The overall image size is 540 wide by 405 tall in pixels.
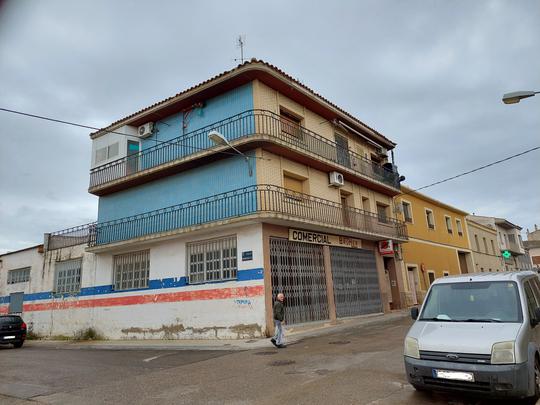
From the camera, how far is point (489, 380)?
4664 millimetres

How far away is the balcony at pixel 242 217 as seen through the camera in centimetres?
1409

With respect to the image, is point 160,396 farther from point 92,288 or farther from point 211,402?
point 92,288

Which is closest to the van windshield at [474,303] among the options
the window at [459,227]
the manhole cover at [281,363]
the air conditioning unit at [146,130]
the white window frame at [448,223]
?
the manhole cover at [281,363]

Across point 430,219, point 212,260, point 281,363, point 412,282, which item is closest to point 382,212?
point 412,282

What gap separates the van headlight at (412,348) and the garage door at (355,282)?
11440 mm

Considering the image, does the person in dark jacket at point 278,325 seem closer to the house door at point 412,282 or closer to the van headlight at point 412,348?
the van headlight at point 412,348

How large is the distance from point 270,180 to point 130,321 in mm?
8502

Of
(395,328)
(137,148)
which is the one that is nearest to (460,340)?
(395,328)

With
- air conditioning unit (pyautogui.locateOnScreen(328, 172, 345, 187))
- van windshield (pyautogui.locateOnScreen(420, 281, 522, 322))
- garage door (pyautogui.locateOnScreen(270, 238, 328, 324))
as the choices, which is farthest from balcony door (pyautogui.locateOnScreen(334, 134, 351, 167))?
van windshield (pyautogui.locateOnScreen(420, 281, 522, 322))

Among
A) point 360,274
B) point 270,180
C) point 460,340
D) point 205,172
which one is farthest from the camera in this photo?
point 360,274

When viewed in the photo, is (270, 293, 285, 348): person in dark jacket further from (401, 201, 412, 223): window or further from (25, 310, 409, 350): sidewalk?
(401, 201, 412, 223): window

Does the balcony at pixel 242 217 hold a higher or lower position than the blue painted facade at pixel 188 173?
lower

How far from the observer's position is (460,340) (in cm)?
504

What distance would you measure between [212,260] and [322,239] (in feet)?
15.4
